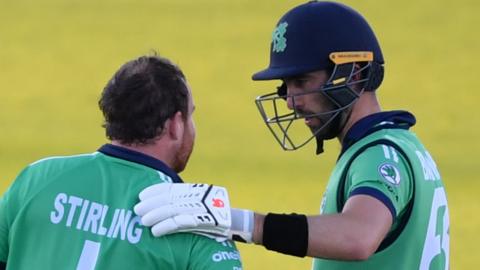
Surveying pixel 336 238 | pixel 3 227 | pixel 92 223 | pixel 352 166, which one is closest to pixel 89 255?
pixel 92 223

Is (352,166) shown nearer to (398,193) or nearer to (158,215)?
(398,193)

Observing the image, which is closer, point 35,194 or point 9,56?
point 35,194

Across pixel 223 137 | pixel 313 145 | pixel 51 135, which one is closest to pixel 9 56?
pixel 51 135

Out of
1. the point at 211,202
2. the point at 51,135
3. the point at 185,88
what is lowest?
the point at 51,135

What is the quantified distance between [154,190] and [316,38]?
122 centimetres

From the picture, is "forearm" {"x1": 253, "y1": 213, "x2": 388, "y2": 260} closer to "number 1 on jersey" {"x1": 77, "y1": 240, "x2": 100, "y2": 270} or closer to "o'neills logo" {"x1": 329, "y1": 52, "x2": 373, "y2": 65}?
"number 1 on jersey" {"x1": 77, "y1": 240, "x2": 100, "y2": 270}

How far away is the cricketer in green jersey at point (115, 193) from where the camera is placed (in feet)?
13.5

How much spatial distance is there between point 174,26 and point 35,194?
15.1m

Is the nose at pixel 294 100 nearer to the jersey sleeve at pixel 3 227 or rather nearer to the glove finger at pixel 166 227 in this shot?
the glove finger at pixel 166 227

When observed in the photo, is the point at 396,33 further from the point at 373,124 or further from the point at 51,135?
the point at 373,124

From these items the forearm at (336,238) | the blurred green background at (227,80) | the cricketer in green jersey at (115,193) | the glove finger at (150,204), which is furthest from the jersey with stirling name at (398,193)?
the blurred green background at (227,80)

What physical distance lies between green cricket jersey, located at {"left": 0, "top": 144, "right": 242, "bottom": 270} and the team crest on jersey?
654 millimetres

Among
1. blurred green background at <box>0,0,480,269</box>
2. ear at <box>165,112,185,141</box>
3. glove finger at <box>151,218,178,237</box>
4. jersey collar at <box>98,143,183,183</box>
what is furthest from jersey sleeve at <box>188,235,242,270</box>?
blurred green background at <box>0,0,480,269</box>

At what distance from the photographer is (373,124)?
195 inches
